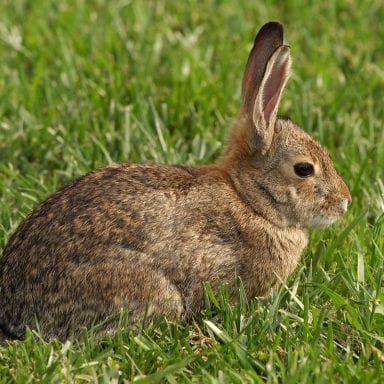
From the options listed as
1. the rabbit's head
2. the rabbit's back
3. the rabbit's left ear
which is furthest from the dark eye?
the rabbit's back

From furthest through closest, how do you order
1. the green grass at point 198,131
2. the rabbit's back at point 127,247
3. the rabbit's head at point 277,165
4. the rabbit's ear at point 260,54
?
the rabbit's head at point 277,165 < the rabbit's ear at point 260,54 < the rabbit's back at point 127,247 < the green grass at point 198,131

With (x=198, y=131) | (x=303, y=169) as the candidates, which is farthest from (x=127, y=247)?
(x=198, y=131)

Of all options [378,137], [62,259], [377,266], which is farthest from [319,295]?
[378,137]

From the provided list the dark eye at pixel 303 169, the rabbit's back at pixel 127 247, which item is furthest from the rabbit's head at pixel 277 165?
the rabbit's back at pixel 127 247

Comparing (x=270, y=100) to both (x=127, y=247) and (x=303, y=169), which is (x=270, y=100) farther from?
(x=127, y=247)

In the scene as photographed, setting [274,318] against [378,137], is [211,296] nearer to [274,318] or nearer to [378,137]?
[274,318]

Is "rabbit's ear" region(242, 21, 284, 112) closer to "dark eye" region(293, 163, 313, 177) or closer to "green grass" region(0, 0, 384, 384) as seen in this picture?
"dark eye" region(293, 163, 313, 177)

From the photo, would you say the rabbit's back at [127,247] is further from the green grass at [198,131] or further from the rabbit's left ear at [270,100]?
the rabbit's left ear at [270,100]
